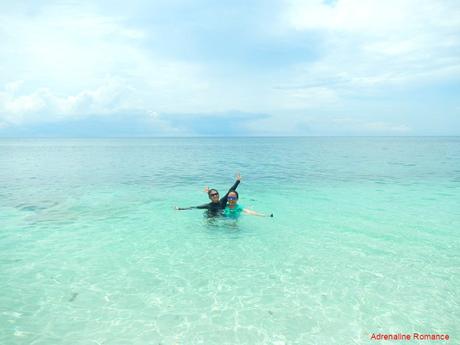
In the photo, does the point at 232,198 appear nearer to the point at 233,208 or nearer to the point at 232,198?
the point at 232,198

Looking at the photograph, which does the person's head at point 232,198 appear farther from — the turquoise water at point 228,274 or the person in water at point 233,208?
the turquoise water at point 228,274

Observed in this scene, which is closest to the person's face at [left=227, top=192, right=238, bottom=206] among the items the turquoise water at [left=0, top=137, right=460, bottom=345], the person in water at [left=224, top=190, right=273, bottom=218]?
the person in water at [left=224, top=190, right=273, bottom=218]

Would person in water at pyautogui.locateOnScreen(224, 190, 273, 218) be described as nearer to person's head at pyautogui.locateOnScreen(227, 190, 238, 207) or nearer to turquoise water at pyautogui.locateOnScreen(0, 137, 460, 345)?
person's head at pyautogui.locateOnScreen(227, 190, 238, 207)

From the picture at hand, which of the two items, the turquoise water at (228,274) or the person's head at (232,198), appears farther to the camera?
the person's head at (232,198)

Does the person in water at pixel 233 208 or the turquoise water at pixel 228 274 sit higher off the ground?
the person in water at pixel 233 208

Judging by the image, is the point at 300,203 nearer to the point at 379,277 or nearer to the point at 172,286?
the point at 379,277

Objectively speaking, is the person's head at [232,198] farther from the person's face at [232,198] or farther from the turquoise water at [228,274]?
the turquoise water at [228,274]

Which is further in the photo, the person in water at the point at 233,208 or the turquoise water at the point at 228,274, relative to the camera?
the person in water at the point at 233,208

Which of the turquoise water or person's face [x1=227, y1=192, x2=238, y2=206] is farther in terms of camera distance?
person's face [x1=227, y1=192, x2=238, y2=206]

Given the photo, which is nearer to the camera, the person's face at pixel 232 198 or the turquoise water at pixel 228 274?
the turquoise water at pixel 228 274

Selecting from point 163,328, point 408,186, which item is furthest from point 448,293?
→ point 408,186

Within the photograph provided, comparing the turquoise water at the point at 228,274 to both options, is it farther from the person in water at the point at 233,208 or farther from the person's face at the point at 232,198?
the person's face at the point at 232,198

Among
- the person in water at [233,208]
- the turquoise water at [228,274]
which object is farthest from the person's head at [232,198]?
the turquoise water at [228,274]

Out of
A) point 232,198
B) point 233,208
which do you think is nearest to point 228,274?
Result: point 232,198
